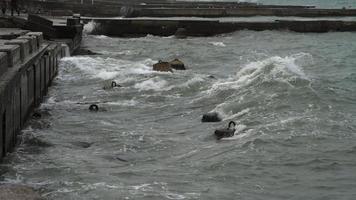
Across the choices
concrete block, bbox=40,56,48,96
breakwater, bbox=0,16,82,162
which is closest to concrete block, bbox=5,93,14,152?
breakwater, bbox=0,16,82,162

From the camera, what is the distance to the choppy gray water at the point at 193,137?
1137 centimetres

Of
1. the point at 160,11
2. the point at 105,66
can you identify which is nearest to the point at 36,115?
the point at 105,66

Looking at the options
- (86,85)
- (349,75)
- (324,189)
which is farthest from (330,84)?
(324,189)

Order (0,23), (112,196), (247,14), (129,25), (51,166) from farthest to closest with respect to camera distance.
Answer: (247,14) < (129,25) < (0,23) < (51,166) < (112,196)

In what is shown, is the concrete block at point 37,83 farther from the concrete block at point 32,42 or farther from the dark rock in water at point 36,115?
the dark rock in water at point 36,115

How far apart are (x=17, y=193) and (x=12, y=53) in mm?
6168

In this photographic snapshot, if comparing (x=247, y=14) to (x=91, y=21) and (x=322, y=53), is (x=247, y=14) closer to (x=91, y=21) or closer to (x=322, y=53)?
(x=91, y=21)

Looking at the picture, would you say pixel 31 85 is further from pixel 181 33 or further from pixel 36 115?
pixel 181 33

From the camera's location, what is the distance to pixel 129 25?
5041cm

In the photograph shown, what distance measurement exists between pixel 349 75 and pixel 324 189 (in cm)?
1613

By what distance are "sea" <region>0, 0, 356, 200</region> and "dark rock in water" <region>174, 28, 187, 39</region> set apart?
18.6 metres

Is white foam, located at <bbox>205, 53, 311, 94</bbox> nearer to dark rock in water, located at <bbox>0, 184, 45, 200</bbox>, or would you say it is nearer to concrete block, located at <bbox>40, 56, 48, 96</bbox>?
concrete block, located at <bbox>40, 56, 48, 96</bbox>

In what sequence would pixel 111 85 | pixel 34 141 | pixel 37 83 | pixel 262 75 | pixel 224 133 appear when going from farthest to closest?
pixel 111 85, pixel 262 75, pixel 37 83, pixel 224 133, pixel 34 141

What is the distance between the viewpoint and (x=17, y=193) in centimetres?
1012
